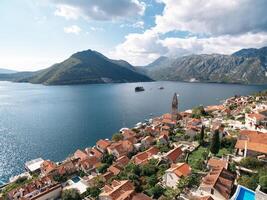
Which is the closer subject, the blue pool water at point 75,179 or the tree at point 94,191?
the tree at point 94,191

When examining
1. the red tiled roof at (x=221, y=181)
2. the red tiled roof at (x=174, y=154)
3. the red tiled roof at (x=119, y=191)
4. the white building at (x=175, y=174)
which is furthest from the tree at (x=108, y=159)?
the red tiled roof at (x=221, y=181)

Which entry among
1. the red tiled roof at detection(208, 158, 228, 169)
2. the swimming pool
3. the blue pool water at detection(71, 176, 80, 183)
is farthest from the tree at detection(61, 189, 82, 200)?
the swimming pool

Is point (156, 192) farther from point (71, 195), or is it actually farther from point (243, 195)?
point (71, 195)

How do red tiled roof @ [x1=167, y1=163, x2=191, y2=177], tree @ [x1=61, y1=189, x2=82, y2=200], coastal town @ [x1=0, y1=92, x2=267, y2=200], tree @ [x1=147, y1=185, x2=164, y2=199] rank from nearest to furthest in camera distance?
1. coastal town @ [x1=0, y1=92, x2=267, y2=200]
2. tree @ [x1=147, y1=185, x2=164, y2=199]
3. red tiled roof @ [x1=167, y1=163, x2=191, y2=177]
4. tree @ [x1=61, y1=189, x2=82, y2=200]

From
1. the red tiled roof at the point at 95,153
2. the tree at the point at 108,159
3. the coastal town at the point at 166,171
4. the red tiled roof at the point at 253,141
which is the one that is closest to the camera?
the coastal town at the point at 166,171

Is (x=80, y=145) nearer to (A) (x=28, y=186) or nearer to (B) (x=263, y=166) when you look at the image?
(A) (x=28, y=186)

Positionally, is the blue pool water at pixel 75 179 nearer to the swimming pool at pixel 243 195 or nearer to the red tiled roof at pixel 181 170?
the red tiled roof at pixel 181 170

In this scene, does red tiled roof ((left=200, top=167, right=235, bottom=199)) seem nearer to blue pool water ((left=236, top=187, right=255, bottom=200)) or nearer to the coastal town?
the coastal town

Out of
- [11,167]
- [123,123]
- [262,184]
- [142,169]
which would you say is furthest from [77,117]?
[262,184]

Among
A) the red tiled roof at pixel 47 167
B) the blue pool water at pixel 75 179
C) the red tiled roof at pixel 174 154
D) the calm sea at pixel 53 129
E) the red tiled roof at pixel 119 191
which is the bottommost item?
the calm sea at pixel 53 129
